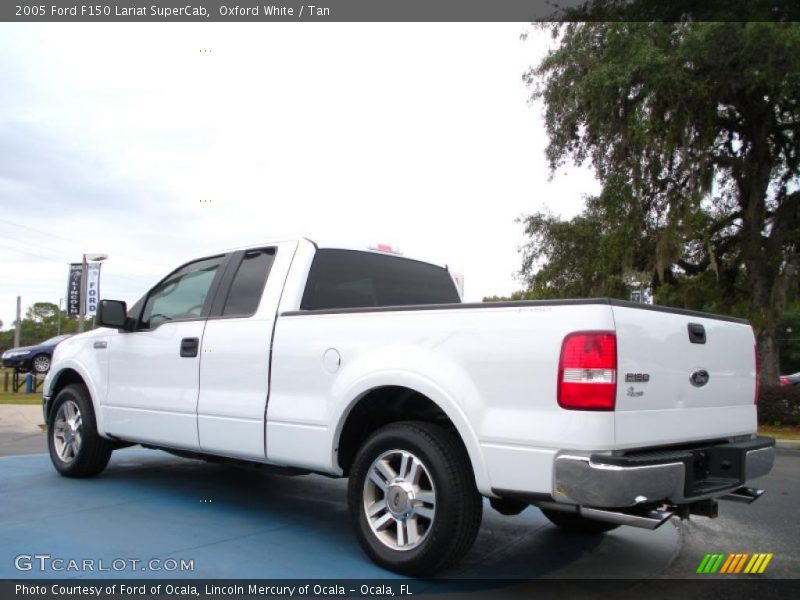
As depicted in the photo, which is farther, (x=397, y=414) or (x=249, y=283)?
(x=249, y=283)

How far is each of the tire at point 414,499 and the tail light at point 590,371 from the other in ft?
2.52

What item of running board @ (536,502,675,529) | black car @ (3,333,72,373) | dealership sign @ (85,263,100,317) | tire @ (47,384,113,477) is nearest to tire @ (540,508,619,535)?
running board @ (536,502,675,529)

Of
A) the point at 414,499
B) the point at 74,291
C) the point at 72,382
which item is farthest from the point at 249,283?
the point at 74,291

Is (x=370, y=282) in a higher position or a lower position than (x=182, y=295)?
higher

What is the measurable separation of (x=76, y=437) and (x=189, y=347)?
186cm

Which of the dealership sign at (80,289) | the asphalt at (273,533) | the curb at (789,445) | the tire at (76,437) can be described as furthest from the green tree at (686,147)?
the dealership sign at (80,289)

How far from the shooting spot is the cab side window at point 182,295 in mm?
5668

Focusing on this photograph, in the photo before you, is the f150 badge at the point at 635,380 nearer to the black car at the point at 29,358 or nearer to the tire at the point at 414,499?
the tire at the point at 414,499

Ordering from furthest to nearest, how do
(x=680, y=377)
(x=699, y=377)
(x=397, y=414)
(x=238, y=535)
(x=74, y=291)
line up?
(x=74, y=291) → (x=238, y=535) → (x=397, y=414) → (x=699, y=377) → (x=680, y=377)

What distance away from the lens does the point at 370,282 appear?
555 cm

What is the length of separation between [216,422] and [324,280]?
1.23 m

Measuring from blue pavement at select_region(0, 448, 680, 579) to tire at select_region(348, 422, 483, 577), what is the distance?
0.22 metres

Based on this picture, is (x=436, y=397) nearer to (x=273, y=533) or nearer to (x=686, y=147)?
(x=273, y=533)

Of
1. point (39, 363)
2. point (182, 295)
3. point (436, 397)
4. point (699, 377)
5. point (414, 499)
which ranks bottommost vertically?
point (39, 363)
